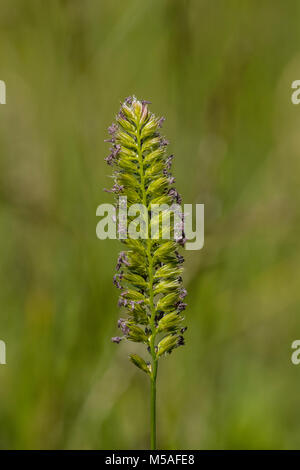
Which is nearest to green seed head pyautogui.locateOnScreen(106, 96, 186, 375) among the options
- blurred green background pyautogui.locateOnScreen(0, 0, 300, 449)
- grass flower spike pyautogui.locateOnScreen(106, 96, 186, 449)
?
grass flower spike pyautogui.locateOnScreen(106, 96, 186, 449)

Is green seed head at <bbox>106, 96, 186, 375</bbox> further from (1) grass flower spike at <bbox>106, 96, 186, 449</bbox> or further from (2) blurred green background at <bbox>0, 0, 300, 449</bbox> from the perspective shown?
(2) blurred green background at <bbox>0, 0, 300, 449</bbox>

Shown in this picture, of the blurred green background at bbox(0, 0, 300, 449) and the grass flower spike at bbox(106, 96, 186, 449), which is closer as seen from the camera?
the grass flower spike at bbox(106, 96, 186, 449)

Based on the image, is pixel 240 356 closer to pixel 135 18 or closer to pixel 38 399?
pixel 38 399

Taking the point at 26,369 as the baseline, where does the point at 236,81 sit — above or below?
above

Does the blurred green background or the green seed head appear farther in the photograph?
the blurred green background

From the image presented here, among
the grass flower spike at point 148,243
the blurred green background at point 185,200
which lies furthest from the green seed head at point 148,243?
the blurred green background at point 185,200
